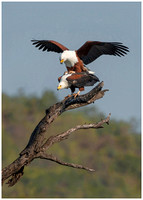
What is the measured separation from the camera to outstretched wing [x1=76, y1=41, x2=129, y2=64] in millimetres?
13289

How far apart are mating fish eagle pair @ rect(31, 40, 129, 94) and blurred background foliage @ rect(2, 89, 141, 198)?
41437 millimetres

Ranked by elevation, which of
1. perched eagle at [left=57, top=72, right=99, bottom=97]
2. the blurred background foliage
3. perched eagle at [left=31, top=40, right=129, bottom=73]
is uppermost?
the blurred background foliage

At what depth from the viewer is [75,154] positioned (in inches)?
2847

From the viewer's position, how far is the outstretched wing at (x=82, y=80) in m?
A: 12.0

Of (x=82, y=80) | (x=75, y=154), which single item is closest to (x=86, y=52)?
(x=82, y=80)

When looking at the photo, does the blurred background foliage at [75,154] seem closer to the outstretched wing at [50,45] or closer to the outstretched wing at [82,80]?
the outstretched wing at [50,45]

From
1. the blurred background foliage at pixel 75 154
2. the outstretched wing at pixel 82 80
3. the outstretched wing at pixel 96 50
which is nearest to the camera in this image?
the outstretched wing at pixel 82 80

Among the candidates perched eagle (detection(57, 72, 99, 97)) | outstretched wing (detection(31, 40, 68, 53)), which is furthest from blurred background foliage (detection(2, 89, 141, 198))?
perched eagle (detection(57, 72, 99, 97))

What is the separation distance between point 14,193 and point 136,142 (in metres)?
28.9

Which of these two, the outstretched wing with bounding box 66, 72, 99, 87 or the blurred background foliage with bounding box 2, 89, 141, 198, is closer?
the outstretched wing with bounding box 66, 72, 99, 87

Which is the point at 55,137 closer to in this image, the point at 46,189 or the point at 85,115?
the point at 46,189

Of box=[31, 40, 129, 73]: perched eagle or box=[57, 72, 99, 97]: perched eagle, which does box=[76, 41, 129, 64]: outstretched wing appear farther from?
box=[57, 72, 99, 97]: perched eagle

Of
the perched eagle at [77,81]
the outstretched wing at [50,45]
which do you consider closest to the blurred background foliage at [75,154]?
the outstretched wing at [50,45]

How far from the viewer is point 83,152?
248 ft
